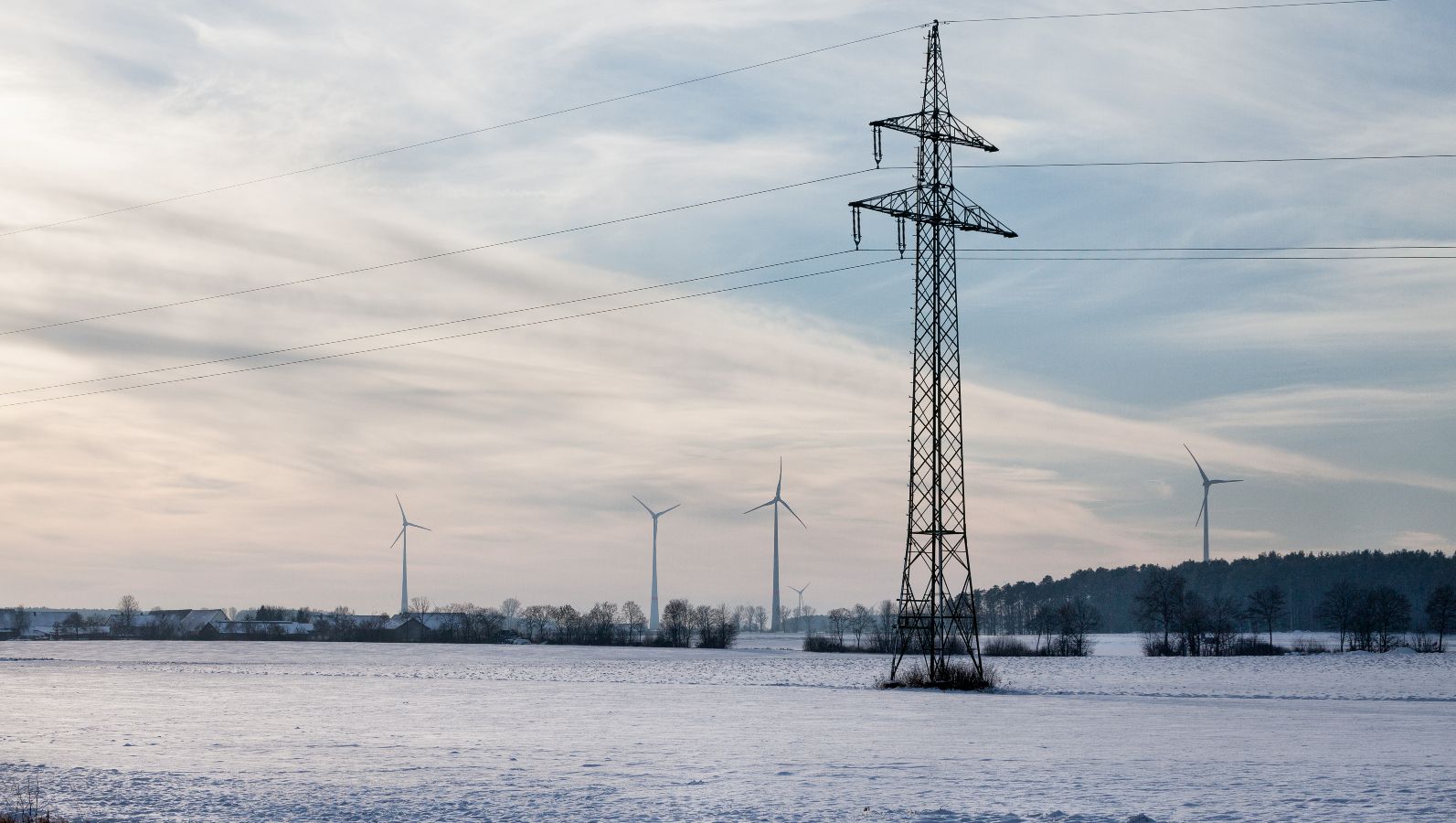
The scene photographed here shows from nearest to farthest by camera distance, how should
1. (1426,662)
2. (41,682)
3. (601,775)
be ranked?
(601,775) < (41,682) < (1426,662)

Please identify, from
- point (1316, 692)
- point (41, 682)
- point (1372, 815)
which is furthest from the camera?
point (41, 682)

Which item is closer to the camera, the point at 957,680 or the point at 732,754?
the point at 732,754

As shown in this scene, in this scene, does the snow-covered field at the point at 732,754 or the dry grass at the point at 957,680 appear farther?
the dry grass at the point at 957,680

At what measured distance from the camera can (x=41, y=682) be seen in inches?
3541

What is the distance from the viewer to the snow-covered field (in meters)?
28.2

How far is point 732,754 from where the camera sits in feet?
125

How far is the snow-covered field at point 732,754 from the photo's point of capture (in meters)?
28.2

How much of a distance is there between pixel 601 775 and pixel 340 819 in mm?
7814

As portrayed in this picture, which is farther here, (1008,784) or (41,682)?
(41,682)

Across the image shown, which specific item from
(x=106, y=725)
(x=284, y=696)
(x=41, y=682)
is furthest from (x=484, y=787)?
(x=41, y=682)

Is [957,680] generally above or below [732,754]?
below

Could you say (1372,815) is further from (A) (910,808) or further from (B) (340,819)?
(B) (340,819)

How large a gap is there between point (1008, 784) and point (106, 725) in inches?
1302

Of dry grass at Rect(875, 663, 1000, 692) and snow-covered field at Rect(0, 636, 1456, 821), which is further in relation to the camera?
dry grass at Rect(875, 663, 1000, 692)
